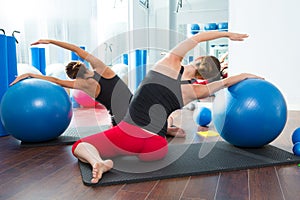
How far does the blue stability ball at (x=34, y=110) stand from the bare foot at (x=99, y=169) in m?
0.94

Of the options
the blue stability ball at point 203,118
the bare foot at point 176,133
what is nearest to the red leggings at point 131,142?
the bare foot at point 176,133

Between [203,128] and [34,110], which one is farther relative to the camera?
[203,128]

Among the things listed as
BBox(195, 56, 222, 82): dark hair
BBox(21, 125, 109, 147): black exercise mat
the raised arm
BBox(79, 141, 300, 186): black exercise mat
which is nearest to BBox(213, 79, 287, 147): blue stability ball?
BBox(79, 141, 300, 186): black exercise mat

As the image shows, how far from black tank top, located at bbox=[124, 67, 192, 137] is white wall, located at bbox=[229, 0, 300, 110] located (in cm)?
321

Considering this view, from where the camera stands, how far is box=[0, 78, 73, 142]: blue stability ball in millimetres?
2375

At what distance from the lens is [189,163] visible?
6.31 ft

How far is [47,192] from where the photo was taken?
152 centimetres

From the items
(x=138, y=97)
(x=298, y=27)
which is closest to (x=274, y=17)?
(x=298, y=27)

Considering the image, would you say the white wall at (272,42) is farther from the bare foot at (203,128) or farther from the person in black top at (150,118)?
the person in black top at (150,118)

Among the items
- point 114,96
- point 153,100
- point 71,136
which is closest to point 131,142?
point 153,100

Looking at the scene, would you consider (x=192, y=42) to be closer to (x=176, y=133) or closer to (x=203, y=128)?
(x=176, y=133)

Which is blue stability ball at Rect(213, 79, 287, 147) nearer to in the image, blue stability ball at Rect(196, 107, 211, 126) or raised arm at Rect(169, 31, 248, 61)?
raised arm at Rect(169, 31, 248, 61)

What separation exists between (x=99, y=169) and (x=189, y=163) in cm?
61

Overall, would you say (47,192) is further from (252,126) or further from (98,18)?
(98,18)
